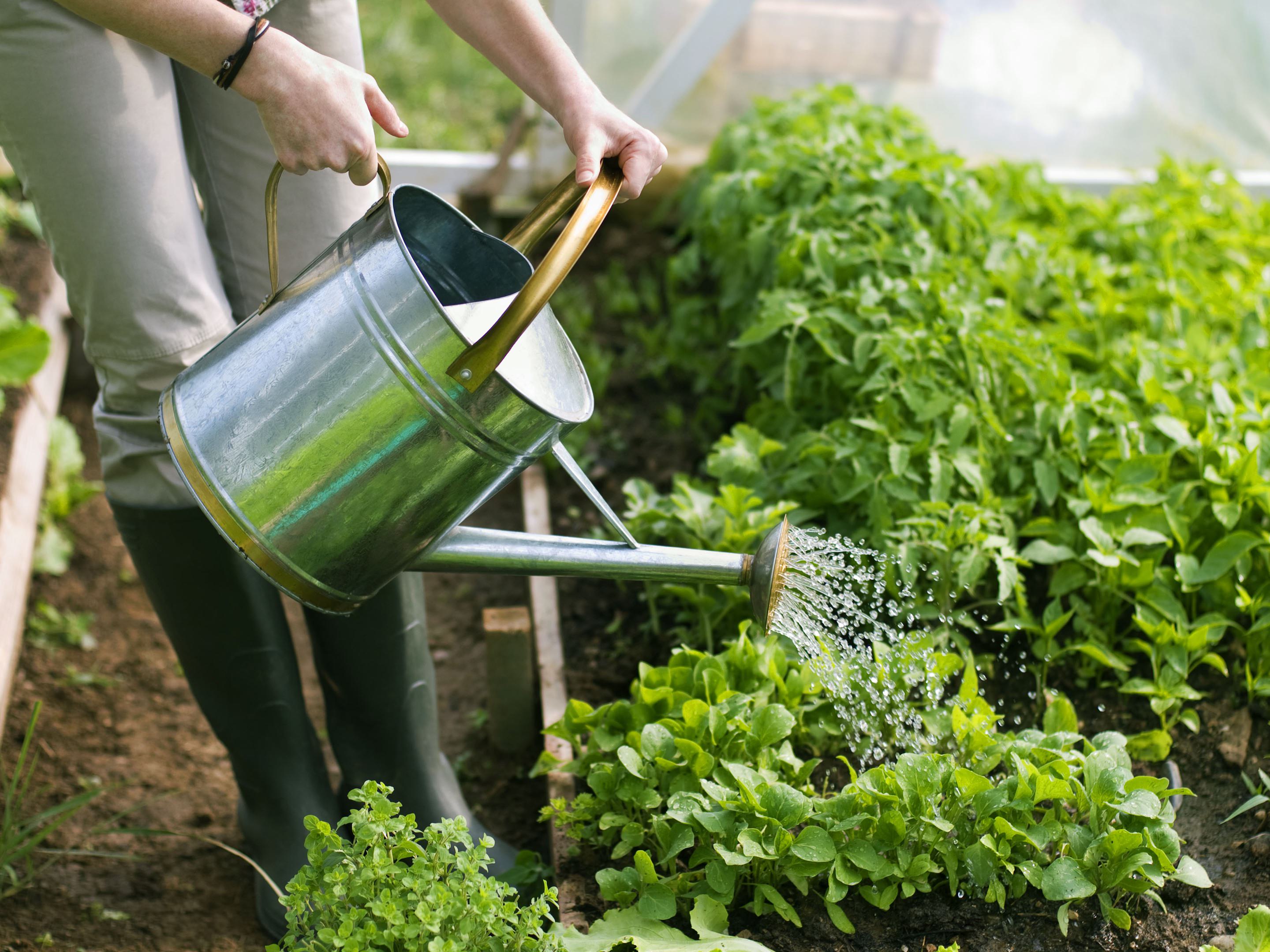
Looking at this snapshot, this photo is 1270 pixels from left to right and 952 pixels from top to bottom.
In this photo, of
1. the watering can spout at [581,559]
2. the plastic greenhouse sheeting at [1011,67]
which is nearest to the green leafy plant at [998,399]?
the watering can spout at [581,559]

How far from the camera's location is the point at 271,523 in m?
1.19

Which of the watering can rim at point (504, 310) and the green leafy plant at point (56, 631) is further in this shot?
the green leafy plant at point (56, 631)

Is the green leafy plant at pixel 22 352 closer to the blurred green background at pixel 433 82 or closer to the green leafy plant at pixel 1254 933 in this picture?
the green leafy plant at pixel 1254 933

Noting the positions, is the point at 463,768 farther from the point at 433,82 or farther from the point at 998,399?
the point at 433,82

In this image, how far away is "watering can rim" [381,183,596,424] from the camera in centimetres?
109

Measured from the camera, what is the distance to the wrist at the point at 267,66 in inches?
45.4

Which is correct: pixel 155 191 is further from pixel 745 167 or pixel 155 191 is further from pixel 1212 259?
pixel 1212 259

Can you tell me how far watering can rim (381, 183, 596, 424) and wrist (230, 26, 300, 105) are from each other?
0.16 m

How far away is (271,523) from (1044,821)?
101 centimetres

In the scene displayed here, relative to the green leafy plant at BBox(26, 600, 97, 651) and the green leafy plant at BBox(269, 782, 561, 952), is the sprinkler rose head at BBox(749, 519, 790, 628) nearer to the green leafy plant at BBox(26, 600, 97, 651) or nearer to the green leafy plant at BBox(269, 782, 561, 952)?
the green leafy plant at BBox(269, 782, 561, 952)

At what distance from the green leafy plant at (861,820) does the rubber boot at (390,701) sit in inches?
11.6

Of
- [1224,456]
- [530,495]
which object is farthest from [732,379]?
[1224,456]

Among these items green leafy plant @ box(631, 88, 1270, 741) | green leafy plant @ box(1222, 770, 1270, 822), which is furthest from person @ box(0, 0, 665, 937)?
green leafy plant @ box(1222, 770, 1270, 822)

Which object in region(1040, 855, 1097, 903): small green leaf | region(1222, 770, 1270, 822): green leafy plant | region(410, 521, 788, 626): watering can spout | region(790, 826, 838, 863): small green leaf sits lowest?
region(1222, 770, 1270, 822): green leafy plant
